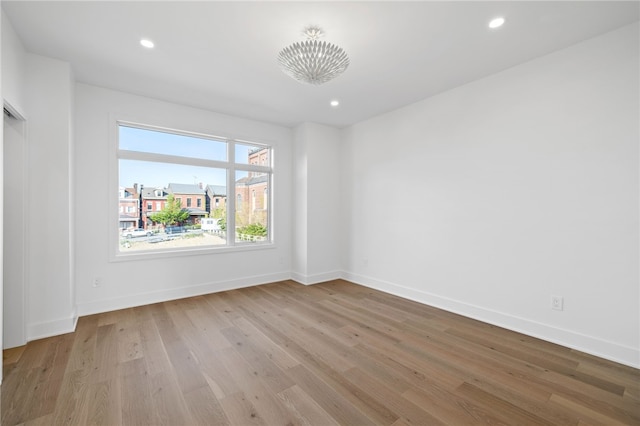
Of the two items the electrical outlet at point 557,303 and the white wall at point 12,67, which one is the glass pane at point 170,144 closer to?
the white wall at point 12,67

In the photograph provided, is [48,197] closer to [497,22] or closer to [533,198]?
[497,22]

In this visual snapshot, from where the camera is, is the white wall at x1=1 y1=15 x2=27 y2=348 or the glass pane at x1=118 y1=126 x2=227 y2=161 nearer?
the white wall at x1=1 y1=15 x2=27 y2=348

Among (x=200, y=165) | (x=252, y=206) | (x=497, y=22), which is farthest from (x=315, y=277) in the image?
(x=497, y=22)

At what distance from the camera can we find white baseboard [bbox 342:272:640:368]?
2264 mm

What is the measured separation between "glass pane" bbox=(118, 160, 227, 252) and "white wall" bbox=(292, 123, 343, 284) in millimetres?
1270

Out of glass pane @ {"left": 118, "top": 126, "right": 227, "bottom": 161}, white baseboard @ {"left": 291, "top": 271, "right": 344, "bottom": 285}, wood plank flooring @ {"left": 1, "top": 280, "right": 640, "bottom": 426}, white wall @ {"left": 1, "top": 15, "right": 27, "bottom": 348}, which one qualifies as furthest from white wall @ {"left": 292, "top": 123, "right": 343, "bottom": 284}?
white wall @ {"left": 1, "top": 15, "right": 27, "bottom": 348}

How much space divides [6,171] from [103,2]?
176cm

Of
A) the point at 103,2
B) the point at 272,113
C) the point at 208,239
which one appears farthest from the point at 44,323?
the point at 272,113

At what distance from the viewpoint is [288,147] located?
4969mm

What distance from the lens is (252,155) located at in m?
4.68

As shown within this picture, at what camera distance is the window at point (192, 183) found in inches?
144

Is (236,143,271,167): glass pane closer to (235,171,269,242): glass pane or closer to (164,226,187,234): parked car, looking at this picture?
(235,171,269,242): glass pane

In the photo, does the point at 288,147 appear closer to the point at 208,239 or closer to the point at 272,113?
the point at 272,113

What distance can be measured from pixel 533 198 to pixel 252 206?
3838mm
